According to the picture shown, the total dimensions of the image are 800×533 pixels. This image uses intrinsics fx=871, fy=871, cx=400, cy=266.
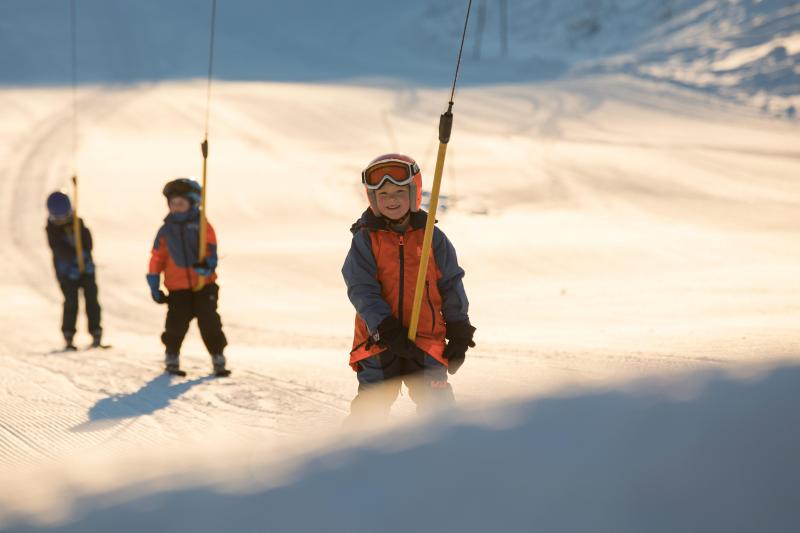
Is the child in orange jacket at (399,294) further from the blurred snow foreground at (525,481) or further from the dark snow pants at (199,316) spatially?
the dark snow pants at (199,316)

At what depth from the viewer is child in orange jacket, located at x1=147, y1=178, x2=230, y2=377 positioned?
6.57m

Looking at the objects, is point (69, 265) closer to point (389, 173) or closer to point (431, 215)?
point (389, 173)

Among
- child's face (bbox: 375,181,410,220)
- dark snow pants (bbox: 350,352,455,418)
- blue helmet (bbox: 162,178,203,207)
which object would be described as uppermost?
blue helmet (bbox: 162,178,203,207)

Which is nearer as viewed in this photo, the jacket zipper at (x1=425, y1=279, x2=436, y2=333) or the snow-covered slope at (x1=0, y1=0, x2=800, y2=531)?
the snow-covered slope at (x1=0, y1=0, x2=800, y2=531)

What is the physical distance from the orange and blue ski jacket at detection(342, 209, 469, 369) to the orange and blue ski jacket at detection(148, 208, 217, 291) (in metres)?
2.96

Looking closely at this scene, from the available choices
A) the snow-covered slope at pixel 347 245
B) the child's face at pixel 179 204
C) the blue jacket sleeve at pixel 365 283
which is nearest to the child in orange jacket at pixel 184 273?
the child's face at pixel 179 204

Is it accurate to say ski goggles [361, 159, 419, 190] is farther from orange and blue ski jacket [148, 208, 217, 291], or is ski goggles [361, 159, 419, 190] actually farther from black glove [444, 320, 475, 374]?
orange and blue ski jacket [148, 208, 217, 291]

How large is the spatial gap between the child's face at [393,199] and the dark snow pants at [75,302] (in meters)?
5.70

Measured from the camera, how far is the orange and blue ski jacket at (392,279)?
12.6 feet

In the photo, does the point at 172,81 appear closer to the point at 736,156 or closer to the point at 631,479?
the point at 736,156

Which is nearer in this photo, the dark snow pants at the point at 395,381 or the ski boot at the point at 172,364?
the dark snow pants at the point at 395,381

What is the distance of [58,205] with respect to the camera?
8.23 meters

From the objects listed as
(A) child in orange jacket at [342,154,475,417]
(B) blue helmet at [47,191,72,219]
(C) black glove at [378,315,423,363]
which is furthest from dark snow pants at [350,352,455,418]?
(B) blue helmet at [47,191,72,219]

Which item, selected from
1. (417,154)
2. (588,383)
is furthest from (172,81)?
(588,383)
